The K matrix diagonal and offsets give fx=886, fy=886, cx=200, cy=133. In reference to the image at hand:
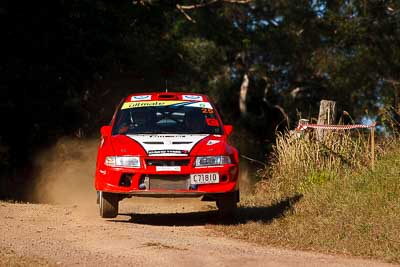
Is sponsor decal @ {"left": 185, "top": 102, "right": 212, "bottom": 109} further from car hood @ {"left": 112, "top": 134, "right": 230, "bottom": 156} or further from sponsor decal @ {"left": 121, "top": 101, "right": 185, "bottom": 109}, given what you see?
car hood @ {"left": 112, "top": 134, "right": 230, "bottom": 156}

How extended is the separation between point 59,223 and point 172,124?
221 cm

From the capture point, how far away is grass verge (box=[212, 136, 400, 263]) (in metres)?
10.1

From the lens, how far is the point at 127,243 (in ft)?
32.5

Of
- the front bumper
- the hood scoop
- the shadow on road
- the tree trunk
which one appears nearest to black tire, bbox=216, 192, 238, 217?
the shadow on road

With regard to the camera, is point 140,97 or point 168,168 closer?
point 168,168

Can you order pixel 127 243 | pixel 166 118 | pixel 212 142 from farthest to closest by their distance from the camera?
1. pixel 166 118
2. pixel 212 142
3. pixel 127 243

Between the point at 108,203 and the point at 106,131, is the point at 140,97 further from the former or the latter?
the point at 108,203

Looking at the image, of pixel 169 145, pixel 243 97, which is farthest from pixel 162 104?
pixel 243 97

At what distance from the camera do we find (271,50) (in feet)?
131

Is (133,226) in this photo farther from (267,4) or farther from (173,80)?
(267,4)

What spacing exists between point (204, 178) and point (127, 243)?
1.98 m

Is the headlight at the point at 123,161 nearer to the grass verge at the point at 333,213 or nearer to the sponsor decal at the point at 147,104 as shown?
the grass verge at the point at 333,213

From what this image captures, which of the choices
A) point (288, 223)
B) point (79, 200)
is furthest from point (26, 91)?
point (288, 223)

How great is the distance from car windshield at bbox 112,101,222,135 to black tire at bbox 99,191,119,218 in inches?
39.5
